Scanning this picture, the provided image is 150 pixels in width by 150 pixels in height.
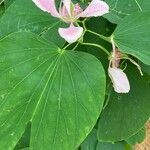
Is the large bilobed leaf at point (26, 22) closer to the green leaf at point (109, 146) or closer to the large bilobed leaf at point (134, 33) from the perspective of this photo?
the large bilobed leaf at point (134, 33)

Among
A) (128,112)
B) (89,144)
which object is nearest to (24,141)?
(89,144)

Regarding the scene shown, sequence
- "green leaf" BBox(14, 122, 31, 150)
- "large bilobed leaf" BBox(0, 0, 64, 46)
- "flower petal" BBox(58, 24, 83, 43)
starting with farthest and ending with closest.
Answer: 1. "green leaf" BBox(14, 122, 31, 150)
2. "large bilobed leaf" BBox(0, 0, 64, 46)
3. "flower petal" BBox(58, 24, 83, 43)

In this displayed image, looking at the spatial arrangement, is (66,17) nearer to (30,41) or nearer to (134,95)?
(30,41)

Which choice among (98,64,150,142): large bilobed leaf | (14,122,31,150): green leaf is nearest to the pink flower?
(98,64,150,142): large bilobed leaf

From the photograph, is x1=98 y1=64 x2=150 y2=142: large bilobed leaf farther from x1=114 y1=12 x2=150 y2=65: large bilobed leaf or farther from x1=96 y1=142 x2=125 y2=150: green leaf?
x1=96 y1=142 x2=125 y2=150: green leaf

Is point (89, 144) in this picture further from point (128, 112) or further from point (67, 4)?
point (67, 4)

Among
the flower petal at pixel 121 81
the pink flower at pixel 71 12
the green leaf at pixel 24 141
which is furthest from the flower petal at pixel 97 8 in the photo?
the green leaf at pixel 24 141
